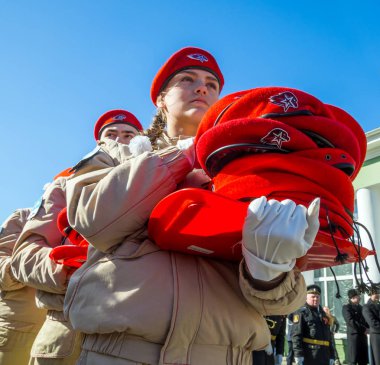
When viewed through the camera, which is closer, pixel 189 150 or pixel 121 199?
pixel 121 199

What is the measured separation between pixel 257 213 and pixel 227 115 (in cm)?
43

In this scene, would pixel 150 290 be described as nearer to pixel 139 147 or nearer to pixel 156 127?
pixel 139 147

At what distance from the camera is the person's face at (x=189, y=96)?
6.25 ft

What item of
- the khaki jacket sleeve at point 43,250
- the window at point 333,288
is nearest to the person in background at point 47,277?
the khaki jacket sleeve at point 43,250

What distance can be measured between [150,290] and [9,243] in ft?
8.85

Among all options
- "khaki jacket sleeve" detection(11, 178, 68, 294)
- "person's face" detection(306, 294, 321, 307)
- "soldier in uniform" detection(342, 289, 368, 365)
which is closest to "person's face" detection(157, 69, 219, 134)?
"khaki jacket sleeve" detection(11, 178, 68, 294)

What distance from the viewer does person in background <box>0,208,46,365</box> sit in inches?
119

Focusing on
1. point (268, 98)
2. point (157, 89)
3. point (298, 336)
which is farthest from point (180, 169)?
point (298, 336)

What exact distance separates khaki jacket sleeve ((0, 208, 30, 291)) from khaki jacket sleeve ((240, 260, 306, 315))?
2303 millimetres

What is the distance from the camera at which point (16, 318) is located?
10.2 feet

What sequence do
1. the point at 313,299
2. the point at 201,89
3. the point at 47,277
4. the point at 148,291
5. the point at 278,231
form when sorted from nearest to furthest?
the point at 278,231, the point at 148,291, the point at 201,89, the point at 47,277, the point at 313,299

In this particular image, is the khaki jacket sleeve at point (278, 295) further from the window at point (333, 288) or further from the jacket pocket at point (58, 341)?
the window at point (333, 288)

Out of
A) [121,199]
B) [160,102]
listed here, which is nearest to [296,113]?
[121,199]

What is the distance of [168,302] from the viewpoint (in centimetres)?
120
